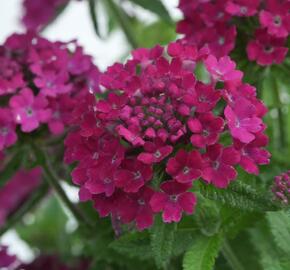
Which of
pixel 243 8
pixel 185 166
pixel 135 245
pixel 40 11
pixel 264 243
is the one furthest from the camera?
pixel 40 11

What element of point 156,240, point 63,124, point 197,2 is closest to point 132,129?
point 156,240

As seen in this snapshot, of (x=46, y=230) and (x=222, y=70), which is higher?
(x=222, y=70)

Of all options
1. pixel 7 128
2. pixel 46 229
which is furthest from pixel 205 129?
pixel 46 229

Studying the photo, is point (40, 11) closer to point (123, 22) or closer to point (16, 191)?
point (123, 22)

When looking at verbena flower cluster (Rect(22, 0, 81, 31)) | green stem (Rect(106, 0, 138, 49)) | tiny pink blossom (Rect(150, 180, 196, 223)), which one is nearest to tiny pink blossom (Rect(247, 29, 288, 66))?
tiny pink blossom (Rect(150, 180, 196, 223))

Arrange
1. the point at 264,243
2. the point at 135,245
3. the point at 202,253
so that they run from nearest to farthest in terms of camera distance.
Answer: the point at 202,253
the point at 135,245
the point at 264,243

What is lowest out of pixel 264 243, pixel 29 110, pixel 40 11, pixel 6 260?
pixel 264 243

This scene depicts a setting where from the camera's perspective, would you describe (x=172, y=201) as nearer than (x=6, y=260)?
Yes
